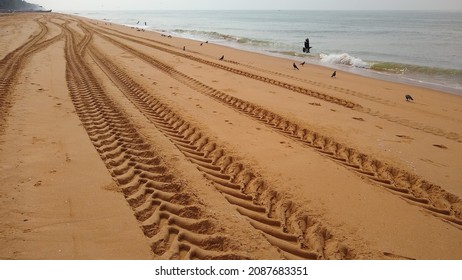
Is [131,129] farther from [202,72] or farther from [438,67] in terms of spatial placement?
[438,67]

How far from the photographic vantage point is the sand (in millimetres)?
2754

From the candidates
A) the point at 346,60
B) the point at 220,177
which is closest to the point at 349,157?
the point at 220,177

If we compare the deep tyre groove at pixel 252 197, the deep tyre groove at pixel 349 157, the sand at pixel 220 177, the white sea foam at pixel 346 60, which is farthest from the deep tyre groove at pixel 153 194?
the white sea foam at pixel 346 60

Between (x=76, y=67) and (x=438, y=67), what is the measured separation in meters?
18.0

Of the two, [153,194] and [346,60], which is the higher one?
[346,60]

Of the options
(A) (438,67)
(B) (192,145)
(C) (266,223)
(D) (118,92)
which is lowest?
(C) (266,223)

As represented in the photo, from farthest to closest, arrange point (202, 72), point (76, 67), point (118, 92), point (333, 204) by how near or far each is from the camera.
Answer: point (202, 72)
point (76, 67)
point (118, 92)
point (333, 204)

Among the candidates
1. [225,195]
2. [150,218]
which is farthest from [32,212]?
[225,195]

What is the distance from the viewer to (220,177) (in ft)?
13.0

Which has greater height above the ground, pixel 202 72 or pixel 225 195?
pixel 202 72

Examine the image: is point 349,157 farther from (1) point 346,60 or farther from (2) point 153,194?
(1) point 346,60

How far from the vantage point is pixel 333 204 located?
136 inches

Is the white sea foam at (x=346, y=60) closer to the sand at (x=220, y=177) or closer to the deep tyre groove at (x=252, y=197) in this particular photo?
the sand at (x=220, y=177)

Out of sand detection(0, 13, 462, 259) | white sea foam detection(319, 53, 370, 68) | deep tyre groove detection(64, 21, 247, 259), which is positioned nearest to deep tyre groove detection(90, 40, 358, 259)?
sand detection(0, 13, 462, 259)
